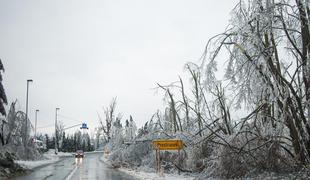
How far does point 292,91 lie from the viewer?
1270 cm

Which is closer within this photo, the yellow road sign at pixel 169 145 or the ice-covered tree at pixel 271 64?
the ice-covered tree at pixel 271 64

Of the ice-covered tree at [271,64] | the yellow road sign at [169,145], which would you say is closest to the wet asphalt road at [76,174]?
the yellow road sign at [169,145]

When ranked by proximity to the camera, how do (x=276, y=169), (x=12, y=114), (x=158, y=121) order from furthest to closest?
(x=12, y=114), (x=158, y=121), (x=276, y=169)

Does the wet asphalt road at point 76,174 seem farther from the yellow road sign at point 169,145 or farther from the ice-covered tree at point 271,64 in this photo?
the ice-covered tree at point 271,64

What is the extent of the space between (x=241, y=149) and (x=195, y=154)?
6810mm

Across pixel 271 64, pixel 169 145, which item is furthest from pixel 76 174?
pixel 271 64

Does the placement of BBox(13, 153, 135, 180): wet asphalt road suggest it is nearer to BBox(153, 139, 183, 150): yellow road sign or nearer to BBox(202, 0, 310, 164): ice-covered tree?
BBox(153, 139, 183, 150): yellow road sign

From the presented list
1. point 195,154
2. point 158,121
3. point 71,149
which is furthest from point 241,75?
point 71,149

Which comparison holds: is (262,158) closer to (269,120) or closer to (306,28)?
(269,120)

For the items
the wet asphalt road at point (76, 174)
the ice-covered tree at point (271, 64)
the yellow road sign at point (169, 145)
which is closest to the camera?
the ice-covered tree at point (271, 64)

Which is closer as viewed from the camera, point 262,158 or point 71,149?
point 262,158

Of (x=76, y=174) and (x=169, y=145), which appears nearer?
(x=169, y=145)

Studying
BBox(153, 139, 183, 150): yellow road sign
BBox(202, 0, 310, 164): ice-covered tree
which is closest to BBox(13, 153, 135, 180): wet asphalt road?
BBox(153, 139, 183, 150): yellow road sign

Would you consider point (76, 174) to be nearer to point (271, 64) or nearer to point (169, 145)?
point (169, 145)
